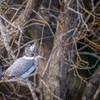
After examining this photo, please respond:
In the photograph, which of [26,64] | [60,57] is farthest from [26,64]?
[60,57]

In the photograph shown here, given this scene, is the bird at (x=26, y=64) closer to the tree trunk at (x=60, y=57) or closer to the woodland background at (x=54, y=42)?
the woodland background at (x=54, y=42)

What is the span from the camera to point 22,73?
1.74 meters

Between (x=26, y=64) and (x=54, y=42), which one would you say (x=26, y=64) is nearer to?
(x=26, y=64)

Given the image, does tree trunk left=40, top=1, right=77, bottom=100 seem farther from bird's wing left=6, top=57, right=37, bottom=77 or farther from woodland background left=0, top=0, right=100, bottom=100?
bird's wing left=6, top=57, right=37, bottom=77

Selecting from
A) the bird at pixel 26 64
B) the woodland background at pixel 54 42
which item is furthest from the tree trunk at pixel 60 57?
the bird at pixel 26 64

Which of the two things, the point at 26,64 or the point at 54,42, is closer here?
the point at 26,64

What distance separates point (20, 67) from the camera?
175 cm

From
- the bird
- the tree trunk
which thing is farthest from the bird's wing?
A: the tree trunk

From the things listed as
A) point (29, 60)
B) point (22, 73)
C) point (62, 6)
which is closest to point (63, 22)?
point (62, 6)

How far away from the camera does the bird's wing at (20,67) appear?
1.66m

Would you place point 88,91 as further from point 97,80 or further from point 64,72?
point 64,72

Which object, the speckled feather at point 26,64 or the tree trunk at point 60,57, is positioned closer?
the speckled feather at point 26,64

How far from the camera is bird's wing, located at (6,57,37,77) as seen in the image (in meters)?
1.66

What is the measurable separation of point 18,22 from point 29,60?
544 mm
